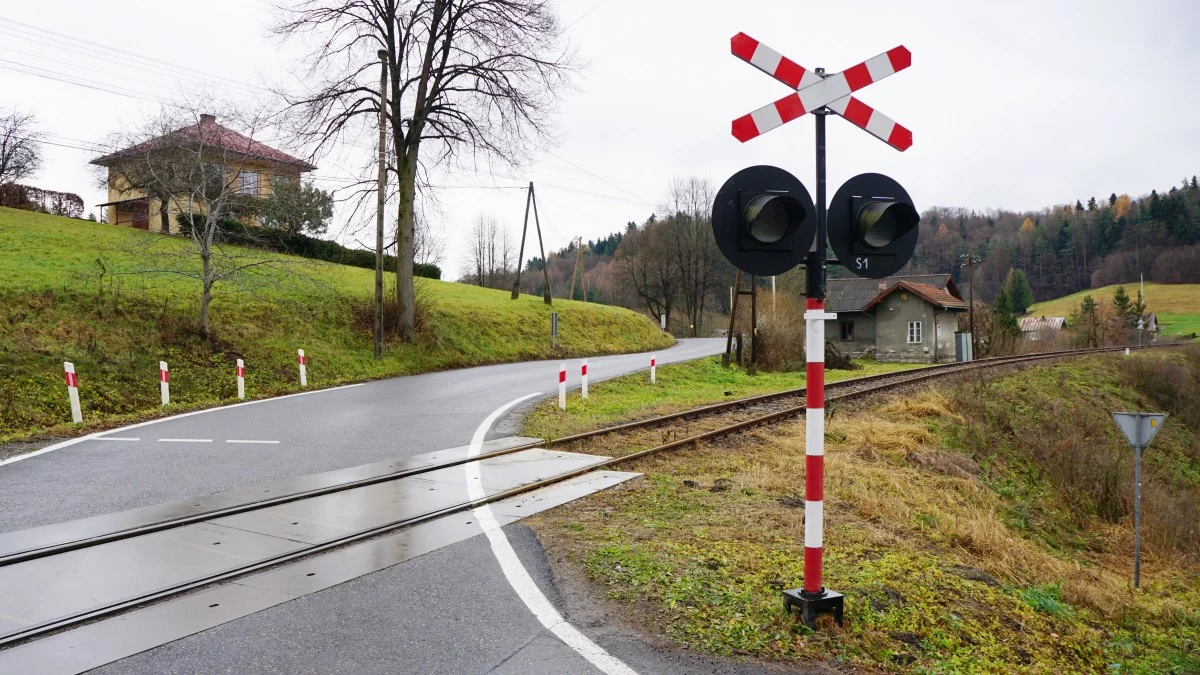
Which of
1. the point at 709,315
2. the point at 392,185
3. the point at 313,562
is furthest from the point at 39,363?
the point at 709,315

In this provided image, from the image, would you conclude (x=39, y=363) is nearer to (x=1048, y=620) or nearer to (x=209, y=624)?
(x=209, y=624)

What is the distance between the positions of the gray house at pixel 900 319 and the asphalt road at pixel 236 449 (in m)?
35.6

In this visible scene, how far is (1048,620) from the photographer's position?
4.93m

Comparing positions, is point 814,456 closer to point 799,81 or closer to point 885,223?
point 885,223

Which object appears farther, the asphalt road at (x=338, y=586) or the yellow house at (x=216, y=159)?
the yellow house at (x=216, y=159)

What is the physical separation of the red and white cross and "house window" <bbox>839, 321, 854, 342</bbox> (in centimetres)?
4731

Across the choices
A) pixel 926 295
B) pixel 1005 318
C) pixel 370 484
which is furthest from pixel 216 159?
pixel 1005 318

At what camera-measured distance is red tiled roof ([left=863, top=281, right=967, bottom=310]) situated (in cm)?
4516

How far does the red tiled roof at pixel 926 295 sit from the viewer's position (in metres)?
45.2

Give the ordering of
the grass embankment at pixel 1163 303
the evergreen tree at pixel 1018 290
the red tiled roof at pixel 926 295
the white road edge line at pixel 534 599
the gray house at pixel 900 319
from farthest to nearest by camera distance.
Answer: the evergreen tree at pixel 1018 290 → the grass embankment at pixel 1163 303 → the gray house at pixel 900 319 → the red tiled roof at pixel 926 295 → the white road edge line at pixel 534 599

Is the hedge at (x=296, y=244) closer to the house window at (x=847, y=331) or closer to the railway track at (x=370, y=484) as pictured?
the railway track at (x=370, y=484)

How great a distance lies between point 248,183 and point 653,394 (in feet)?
41.8

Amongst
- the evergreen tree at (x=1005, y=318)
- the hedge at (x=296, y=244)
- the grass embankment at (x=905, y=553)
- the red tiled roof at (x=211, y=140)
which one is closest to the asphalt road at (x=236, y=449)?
the grass embankment at (x=905, y=553)

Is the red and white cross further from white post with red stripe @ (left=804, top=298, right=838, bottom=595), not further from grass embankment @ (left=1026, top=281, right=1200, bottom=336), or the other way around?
grass embankment @ (left=1026, top=281, right=1200, bottom=336)
